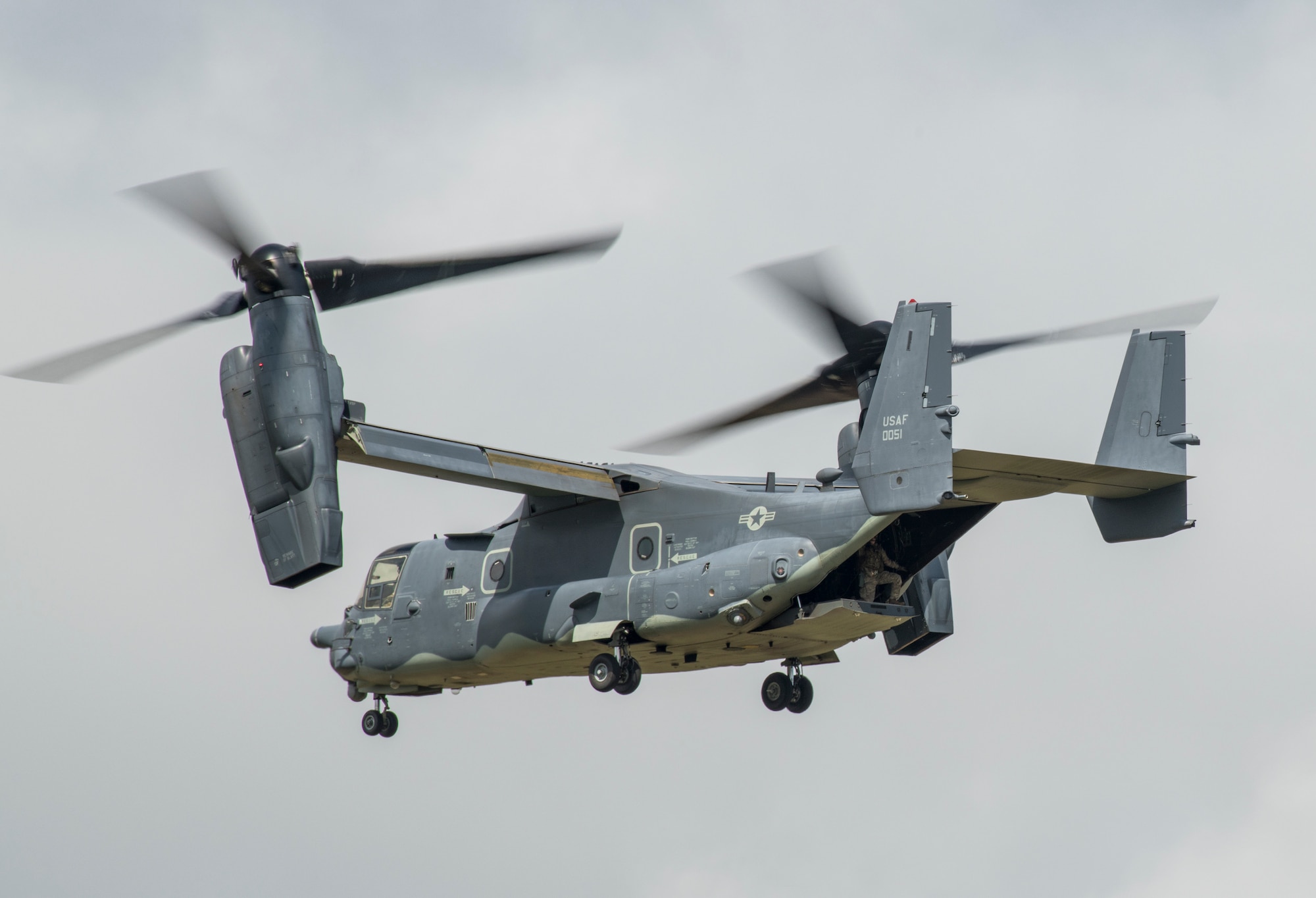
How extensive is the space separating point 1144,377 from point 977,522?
3.26 meters

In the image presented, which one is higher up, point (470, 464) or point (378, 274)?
point (378, 274)

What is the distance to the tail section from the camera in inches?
1044

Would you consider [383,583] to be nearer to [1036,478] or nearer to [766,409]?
[766,409]

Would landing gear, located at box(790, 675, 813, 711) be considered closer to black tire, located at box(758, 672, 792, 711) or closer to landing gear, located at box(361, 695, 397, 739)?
black tire, located at box(758, 672, 792, 711)

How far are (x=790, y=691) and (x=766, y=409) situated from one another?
4723mm

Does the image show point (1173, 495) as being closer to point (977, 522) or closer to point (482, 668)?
point (977, 522)

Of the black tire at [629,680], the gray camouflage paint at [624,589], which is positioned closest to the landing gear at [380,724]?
the gray camouflage paint at [624,589]

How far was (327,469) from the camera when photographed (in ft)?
92.6

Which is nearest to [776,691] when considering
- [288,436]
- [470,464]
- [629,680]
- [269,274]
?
[629,680]

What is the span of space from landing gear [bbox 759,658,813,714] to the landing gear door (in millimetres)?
3120

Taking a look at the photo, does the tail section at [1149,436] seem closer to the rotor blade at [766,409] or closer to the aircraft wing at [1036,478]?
the aircraft wing at [1036,478]

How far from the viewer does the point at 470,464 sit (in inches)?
1162

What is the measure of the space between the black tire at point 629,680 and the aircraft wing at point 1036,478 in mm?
6260

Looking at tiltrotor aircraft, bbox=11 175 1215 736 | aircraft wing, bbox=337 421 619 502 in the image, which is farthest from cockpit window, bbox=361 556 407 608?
aircraft wing, bbox=337 421 619 502
